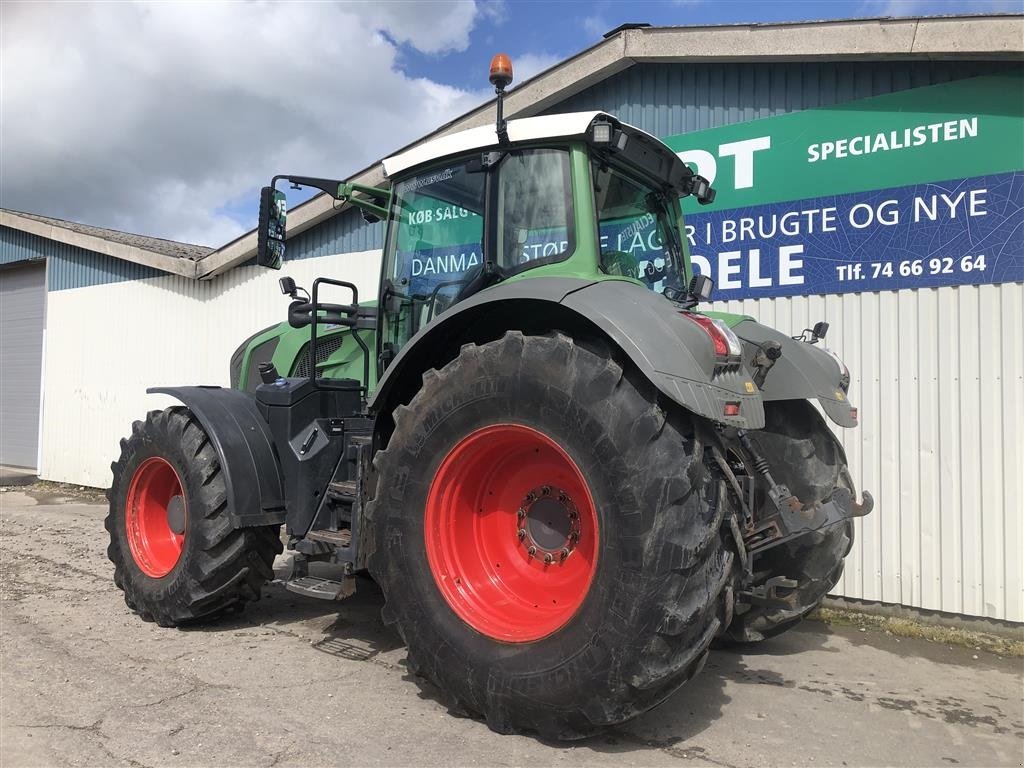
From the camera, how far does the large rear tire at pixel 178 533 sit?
4406 millimetres

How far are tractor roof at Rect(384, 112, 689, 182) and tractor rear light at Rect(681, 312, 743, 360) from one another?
3.59 feet

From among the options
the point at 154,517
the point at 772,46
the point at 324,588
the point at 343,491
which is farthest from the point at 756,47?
the point at 154,517

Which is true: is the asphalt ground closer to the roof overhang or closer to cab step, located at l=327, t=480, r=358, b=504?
cab step, located at l=327, t=480, r=358, b=504

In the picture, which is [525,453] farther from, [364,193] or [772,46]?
[772,46]

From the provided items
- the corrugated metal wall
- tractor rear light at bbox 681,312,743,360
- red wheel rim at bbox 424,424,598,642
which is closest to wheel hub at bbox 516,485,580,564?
red wheel rim at bbox 424,424,598,642

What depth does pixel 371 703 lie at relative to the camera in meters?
3.52

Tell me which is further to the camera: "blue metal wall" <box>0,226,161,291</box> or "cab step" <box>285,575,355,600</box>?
"blue metal wall" <box>0,226,161,291</box>

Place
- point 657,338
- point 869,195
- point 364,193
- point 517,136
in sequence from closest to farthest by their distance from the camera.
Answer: point 657,338 < point 517,136 < point 364,193 < point 869,195

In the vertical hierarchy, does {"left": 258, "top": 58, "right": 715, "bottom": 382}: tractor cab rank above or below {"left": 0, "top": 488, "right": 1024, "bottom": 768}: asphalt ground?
above

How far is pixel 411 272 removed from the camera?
4.32m

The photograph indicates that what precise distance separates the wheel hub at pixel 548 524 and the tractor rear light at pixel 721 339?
3.02 feet

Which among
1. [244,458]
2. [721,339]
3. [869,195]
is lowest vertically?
[244,458]

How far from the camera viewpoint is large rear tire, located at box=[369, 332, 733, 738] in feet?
9.06

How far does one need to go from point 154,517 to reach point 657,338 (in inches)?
152
